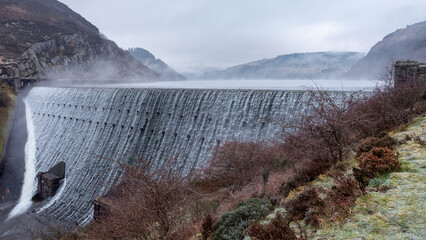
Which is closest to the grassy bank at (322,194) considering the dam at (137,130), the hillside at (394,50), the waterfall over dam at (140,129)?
the waterfall over dam at (140,129)

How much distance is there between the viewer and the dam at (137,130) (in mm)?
17766

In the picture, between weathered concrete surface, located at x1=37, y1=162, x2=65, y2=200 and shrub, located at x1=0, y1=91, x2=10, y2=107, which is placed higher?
shrub, located at x1=0, y1=91, x2=10, y2=107

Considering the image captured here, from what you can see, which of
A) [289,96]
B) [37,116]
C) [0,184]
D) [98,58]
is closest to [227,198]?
[289,96]

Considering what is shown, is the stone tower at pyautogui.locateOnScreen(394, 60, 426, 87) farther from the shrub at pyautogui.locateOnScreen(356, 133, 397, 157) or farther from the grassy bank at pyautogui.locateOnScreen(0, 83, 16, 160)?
the grassy bank at pyautogui.locateOnScreen(0, 83, 16, 160)

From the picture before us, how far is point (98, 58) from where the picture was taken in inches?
3858

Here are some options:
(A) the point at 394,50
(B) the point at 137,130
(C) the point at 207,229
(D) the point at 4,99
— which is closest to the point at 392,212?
(C) the point at 207,229

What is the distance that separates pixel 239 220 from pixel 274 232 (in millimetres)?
2075

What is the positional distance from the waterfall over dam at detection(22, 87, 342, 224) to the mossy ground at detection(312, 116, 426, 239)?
7291 mm

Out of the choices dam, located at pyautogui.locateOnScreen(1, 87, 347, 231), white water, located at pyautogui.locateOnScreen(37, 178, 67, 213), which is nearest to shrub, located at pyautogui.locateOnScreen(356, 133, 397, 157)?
dam, located at pyautogui.locateOnScreen(1, 87, 347, 231)

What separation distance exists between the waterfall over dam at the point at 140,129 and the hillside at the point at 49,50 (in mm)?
37700

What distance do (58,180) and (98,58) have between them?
272 feet

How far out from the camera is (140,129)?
2298 cm

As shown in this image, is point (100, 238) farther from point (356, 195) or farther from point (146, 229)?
point (356, 195)

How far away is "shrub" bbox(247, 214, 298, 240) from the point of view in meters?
5.16
